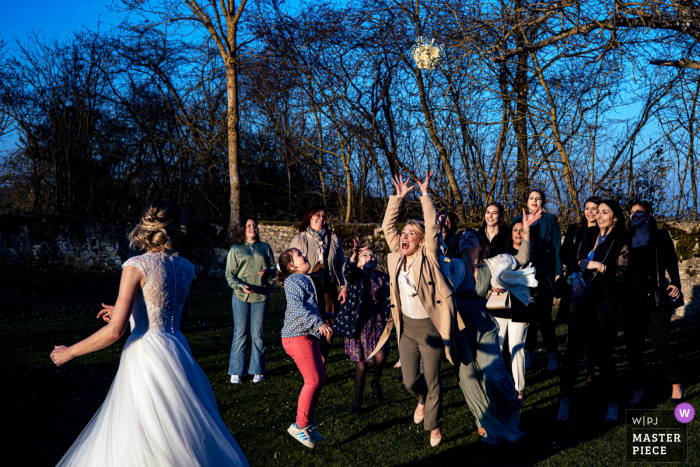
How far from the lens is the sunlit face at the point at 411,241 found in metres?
4.74

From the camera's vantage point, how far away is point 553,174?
11.6 m

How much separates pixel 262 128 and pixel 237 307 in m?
13.8

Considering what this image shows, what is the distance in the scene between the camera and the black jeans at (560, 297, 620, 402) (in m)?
5.07

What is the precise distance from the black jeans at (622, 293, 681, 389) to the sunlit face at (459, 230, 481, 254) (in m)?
1.84

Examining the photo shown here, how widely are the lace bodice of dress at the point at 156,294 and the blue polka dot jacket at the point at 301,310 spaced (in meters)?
1.58

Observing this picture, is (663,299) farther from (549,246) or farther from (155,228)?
(155,228)

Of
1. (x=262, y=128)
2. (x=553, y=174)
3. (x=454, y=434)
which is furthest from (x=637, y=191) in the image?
(x=262, y=128)

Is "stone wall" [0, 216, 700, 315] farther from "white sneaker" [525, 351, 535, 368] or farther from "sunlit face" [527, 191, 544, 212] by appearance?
"sunlit face" [527, 191, 544, 212]

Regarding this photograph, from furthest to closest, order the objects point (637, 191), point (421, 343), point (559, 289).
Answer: point (637, 191) < point (559, 289) < point (421, 343)

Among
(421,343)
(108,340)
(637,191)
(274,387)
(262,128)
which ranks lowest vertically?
(274,387)

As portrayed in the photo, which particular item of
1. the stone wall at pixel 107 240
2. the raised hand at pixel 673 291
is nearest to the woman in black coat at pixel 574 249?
the raised hand at pixel 673 291

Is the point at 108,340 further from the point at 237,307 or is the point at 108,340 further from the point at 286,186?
the point at 286,186

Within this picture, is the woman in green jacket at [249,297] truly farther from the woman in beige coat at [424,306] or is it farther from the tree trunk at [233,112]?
the tree trunk at [233,112]

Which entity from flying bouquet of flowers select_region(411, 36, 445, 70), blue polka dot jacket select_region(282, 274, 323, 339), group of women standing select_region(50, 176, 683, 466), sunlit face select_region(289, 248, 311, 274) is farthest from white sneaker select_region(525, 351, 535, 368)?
flying bouquet of flowers select_region(411, 36, 445, 70)
